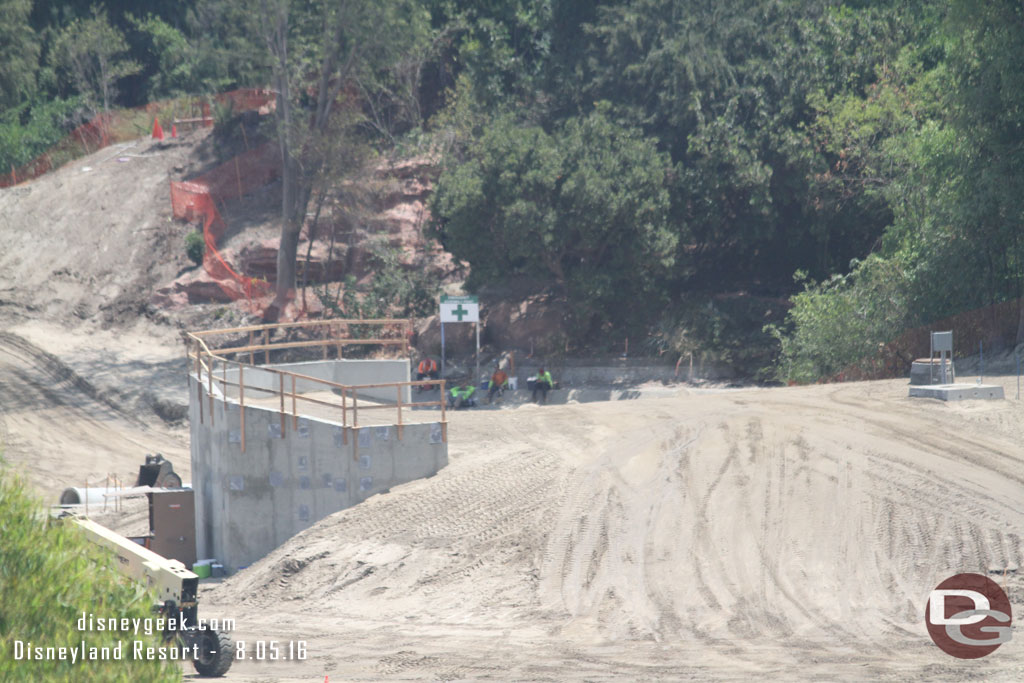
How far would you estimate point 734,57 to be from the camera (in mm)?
36531

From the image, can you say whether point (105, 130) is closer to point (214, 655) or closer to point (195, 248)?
point (195, 248)

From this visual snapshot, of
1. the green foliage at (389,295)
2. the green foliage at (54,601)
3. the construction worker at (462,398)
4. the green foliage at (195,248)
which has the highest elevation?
the green foliage at (195,248)

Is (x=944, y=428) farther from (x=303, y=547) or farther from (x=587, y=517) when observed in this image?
(x=303, y=547)

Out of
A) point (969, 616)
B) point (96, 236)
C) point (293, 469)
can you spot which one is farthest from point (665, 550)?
point (96, 236)

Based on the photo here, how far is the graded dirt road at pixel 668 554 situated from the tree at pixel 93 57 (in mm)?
35469

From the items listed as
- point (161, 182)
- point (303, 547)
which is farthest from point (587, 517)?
point (161, 182)

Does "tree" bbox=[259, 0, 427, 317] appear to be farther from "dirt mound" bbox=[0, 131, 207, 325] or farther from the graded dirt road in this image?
the graded dirt road

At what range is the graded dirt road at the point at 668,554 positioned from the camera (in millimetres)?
13906

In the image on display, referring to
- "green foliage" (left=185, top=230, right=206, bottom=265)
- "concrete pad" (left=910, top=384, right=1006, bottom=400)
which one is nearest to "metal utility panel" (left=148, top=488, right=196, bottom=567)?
"concrete pad" (left=910, top=384, right=1006, bottom=400)

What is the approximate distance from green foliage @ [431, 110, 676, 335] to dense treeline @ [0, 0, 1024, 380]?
0.23 ft

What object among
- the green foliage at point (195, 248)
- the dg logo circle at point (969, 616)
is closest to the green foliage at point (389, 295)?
the green foliage at point (195, 248)

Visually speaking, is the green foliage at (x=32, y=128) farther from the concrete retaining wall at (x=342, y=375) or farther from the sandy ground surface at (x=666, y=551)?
the sandy ground surface at (x=666, y=551)

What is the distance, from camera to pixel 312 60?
41250 mm

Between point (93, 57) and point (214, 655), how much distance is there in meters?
44.0
